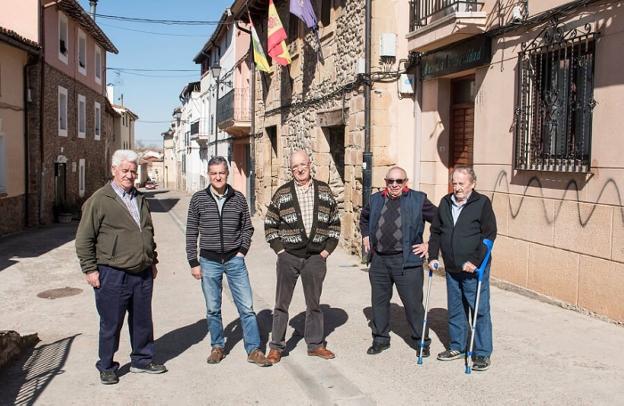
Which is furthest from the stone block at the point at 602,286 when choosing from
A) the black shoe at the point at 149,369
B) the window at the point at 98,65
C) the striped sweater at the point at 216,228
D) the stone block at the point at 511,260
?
the window at the point at 98,65

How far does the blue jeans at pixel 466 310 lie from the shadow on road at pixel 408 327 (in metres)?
0.50

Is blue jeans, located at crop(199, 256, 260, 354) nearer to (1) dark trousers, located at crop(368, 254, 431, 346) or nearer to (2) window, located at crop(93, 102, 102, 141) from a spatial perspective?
(1) dark trousers, located at crop(368, 254, 431, 346)

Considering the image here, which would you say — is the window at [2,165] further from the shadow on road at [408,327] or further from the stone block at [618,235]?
the stone block at [618,235]

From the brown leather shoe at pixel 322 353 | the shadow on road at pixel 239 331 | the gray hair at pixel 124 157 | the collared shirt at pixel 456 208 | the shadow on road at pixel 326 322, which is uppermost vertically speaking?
the gray hair at pixel 124 157

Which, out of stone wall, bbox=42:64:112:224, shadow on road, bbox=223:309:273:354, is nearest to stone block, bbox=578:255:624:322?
shadow on road, bbox=223:309:273:354

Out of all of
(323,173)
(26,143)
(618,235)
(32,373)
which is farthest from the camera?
(26,143)

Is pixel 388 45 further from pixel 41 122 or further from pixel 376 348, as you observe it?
pixel 41 122

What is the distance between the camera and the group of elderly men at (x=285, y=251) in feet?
15.7

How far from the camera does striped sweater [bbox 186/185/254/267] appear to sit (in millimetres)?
5203

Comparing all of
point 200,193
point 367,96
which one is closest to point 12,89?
point 367,96

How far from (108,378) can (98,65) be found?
24797 millimetres

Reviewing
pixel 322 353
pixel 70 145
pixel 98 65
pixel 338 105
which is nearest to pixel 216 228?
pixel 322 353

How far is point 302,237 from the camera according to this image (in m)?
5.25

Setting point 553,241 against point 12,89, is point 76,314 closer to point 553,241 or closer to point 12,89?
point 553,241
